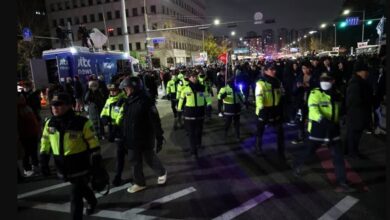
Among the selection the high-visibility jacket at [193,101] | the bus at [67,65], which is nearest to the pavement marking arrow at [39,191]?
the high-visibility jacket at [193,101]

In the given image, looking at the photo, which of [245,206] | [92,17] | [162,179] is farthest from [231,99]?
[92,17]

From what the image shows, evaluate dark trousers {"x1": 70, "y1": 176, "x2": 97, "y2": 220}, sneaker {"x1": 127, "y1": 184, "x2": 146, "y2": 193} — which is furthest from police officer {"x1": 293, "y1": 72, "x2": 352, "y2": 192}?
dark trousers {"x1": 70, "y1": 176, "x2": 97, "y2": 220}

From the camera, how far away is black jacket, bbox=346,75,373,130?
271 inches

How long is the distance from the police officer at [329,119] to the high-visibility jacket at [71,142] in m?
3.58

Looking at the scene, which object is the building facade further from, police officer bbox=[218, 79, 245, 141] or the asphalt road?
the asphalt road

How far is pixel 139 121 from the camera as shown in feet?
18.8

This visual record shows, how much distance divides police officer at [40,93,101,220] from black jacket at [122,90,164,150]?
130cm

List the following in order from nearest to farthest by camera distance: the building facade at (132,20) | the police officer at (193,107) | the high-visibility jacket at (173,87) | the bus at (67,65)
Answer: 1. the police officer at (193,107)
2. the high-visibility jacket at (173,87)
3. the bus at (67,65)
4. the building facade at (132,20)

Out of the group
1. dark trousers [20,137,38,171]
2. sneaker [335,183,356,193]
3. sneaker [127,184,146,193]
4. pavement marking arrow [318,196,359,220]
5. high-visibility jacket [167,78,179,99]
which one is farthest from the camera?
high-visibility jacket [167,78,179,99]

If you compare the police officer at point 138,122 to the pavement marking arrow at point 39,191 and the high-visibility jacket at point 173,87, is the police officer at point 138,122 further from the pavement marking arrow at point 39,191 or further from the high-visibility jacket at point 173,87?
the high-visibility jacket at point 173,87

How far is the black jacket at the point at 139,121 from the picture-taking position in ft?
18.7

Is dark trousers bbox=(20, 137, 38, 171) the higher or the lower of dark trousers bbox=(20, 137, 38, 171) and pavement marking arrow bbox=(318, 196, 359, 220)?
the higher

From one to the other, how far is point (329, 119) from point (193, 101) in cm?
334

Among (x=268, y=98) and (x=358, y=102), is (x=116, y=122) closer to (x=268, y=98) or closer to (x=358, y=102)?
(x=268, y=98)
